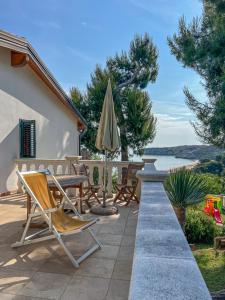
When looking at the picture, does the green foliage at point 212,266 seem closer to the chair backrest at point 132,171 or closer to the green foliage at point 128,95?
the chair backrest at point 132,171

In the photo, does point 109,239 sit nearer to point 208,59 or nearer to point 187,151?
point 208,59

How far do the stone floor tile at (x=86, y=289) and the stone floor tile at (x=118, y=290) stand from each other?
5 cm

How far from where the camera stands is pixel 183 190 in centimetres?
630

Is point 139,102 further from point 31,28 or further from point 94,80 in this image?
point 31,28

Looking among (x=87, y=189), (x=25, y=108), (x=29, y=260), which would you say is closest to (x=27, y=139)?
(x=25, y=108)

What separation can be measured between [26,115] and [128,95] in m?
10.2

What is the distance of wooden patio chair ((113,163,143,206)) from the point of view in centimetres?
663

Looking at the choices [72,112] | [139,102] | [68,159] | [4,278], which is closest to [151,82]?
[139,102]

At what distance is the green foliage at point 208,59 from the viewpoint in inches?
433

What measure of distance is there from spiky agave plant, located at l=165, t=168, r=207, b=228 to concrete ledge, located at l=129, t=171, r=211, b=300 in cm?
402

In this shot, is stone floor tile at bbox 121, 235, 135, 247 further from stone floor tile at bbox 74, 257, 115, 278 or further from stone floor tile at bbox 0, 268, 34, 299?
stone floor tile at bbox 0, 268, 34, 299

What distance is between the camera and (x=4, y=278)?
2.87 m

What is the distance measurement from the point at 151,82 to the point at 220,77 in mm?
9312

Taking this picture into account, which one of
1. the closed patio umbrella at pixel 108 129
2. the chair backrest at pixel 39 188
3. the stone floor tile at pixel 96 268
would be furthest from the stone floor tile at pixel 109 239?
the closed patio umbrella at pixel 108 129
